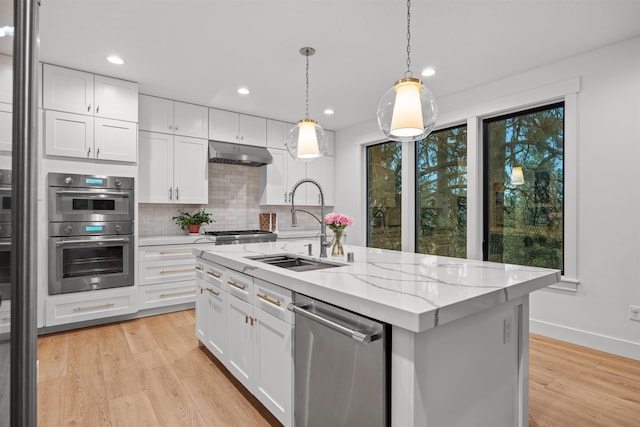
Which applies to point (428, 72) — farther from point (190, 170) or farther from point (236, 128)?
point (190, 170)

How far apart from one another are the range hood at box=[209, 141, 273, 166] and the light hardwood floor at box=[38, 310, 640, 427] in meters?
2.29

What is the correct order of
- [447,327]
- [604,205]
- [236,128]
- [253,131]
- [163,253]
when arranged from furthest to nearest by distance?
1. [253,131]
2. [236,128]
3. [163,253]
4. [604,205]
5. [447,327]

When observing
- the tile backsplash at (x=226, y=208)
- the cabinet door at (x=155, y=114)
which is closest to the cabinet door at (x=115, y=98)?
the cabinet door at (x=155, y=114)

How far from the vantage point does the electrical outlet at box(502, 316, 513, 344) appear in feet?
5.24

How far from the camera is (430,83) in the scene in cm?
386

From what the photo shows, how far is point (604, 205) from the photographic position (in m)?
3.03

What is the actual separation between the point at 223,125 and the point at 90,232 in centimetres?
212

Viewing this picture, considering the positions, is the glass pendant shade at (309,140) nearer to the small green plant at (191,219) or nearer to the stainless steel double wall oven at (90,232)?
the stainless steel double wall oven at (90,232)

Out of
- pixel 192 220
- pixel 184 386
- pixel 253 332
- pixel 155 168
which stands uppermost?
pixel 155 168

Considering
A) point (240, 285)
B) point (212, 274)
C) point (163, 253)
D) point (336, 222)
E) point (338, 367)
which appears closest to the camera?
point (338, 367)

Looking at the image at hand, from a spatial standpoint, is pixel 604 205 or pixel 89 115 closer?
pixel 604 205

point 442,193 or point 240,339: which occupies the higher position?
point 442,193

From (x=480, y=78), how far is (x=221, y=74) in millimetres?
2703

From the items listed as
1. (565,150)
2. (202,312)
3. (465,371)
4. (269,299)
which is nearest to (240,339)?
(269,299)
